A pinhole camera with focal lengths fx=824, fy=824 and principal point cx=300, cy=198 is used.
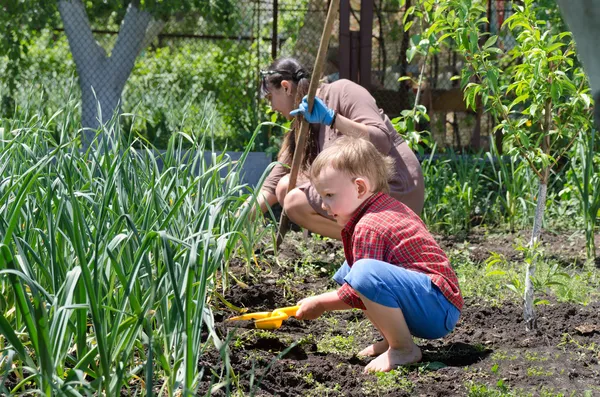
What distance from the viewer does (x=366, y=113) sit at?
3766 mm

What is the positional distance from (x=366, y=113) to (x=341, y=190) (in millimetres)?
1146

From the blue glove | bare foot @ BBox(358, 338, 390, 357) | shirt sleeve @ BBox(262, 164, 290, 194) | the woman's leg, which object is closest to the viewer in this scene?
bare foot @ BBox(358, 338, 390, 357)

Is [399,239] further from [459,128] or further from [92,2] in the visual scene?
[92,2]

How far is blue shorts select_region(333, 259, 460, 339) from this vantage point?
255 cm

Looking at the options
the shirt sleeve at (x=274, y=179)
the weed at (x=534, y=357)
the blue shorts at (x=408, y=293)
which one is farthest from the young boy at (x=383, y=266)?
the shirt sleeve at (x=274, y=179)

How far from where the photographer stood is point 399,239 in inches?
106

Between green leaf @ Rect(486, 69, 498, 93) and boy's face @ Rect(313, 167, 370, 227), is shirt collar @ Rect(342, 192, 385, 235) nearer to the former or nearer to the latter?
boy's face @ Rect(313, 167, 370, 227)

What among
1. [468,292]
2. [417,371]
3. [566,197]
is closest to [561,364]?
[417,371]

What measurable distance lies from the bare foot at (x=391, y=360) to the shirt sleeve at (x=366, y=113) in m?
1.26

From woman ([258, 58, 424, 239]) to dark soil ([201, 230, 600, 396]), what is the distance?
420 mm

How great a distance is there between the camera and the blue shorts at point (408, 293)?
101 inches

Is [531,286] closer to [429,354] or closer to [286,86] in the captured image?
[429,354]

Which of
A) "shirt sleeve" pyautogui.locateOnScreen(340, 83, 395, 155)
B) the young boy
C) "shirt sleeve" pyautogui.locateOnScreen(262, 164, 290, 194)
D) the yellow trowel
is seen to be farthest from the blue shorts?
"shirt sleeve" pyautogui.locateOnScreen(262, 164, 290, 194)

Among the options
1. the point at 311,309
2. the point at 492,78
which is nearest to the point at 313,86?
the point at 492,78
